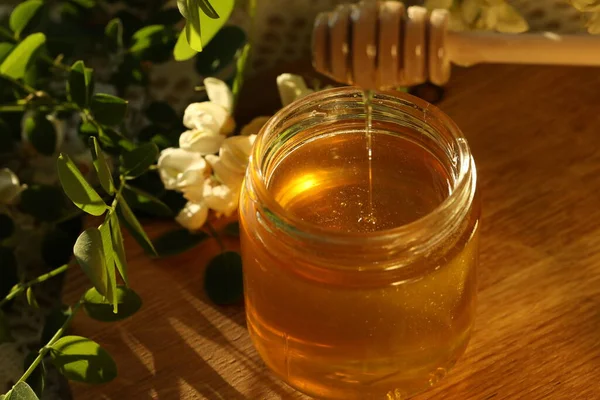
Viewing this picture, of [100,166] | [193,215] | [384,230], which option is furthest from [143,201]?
[384,230]

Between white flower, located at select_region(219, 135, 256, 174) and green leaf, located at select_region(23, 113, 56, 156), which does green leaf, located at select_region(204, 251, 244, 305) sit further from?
green leaf, located at select_region(23, 113, 56, 156)

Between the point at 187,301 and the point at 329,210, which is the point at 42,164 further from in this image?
the point at 329,210

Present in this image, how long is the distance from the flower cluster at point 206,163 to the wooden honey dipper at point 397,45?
0.20 metres

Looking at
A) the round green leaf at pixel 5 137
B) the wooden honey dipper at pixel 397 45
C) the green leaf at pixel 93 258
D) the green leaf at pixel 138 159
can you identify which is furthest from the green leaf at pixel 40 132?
the wooden honey dipper at pixel 397 45

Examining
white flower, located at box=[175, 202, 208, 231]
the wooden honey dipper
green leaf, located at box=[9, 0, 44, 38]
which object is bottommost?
white flower, located at box=[175, 202, 208, 231]

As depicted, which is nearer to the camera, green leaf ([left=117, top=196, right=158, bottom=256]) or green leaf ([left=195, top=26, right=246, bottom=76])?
green leaf ([left=117, top=196, right=158, bottom=256])

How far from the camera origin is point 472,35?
1.99 ft

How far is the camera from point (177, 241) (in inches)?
32.4

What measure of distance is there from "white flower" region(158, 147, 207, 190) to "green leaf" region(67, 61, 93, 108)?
0.08 metres

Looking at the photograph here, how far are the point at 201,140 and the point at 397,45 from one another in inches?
10.2

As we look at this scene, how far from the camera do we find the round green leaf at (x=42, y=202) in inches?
33.4

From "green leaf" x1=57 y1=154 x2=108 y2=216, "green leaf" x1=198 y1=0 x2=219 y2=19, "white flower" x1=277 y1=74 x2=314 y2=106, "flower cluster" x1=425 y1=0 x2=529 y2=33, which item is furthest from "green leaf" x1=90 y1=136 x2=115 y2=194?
"flower cluster" x1=425 y1=0 x2=529 y2=33

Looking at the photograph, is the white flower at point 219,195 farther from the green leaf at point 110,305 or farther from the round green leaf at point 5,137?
the round green leaf at point 5,137

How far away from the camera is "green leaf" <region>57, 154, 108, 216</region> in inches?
24.3
